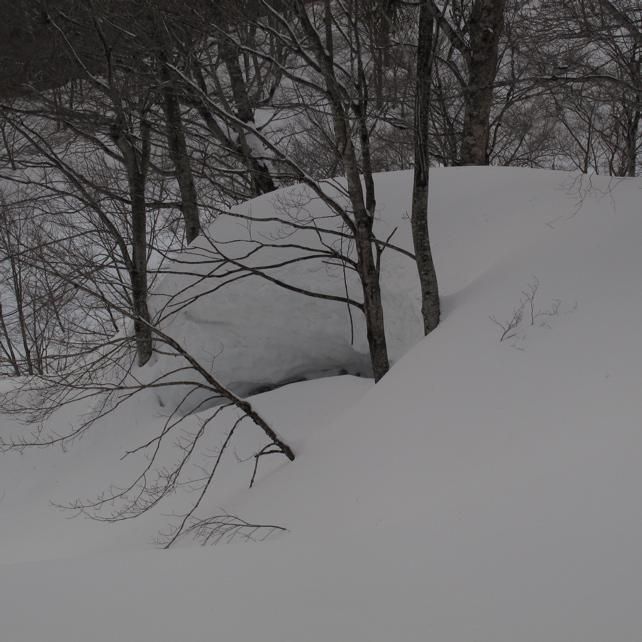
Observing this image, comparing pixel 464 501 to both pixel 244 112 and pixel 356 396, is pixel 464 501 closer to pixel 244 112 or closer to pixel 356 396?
pixel 356 396

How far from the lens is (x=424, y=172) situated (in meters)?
6.01

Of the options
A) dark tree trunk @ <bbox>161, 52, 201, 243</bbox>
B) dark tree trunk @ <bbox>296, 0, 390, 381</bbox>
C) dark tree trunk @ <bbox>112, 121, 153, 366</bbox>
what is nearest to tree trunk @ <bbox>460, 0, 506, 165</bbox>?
dark tree trunk @ <bbox>296, 0, 390, 381</bbox>

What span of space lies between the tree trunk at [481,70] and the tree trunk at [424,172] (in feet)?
12.9

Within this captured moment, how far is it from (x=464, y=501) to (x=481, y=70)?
8.38 m

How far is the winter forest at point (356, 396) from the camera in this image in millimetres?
2619

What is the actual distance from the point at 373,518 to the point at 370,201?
13.7 ft

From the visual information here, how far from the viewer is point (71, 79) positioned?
992cm

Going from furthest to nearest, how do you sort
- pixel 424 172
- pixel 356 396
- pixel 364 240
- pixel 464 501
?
pixel 356 396 → pixel 364 240 → pixel 424 172 → pixel 464 501

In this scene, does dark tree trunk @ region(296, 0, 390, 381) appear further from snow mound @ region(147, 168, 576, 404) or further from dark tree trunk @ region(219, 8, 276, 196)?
dark tree trunk @ region(219, 8, 276, 196)

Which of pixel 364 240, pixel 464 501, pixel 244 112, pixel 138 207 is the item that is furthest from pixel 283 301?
pixel 244 112

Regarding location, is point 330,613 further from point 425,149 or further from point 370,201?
point 370,201

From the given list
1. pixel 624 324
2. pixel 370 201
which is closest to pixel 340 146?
pixel 370 201

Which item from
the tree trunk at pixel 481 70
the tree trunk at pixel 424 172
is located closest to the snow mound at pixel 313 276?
the tree trunk at pixel 424 172

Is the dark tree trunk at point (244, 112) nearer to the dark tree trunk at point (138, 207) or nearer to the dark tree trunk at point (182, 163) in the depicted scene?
the dark tree trunk at point (182, 163)
